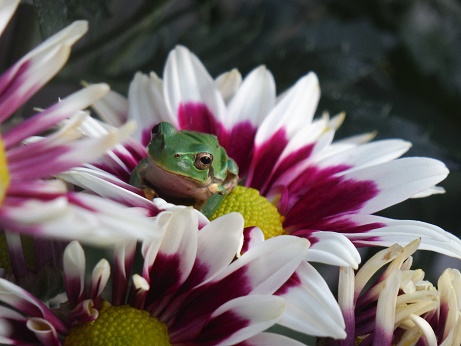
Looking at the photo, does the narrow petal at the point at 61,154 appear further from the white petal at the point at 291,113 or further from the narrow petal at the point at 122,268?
the white petal at the point at 291,113

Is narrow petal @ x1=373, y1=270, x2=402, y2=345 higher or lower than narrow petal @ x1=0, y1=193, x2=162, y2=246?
below

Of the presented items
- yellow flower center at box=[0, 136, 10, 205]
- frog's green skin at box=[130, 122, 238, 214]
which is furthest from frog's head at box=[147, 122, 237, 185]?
yellow flower center at box=[0, 136, 10, 205]

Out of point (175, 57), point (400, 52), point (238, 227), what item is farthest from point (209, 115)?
point (400, 52)

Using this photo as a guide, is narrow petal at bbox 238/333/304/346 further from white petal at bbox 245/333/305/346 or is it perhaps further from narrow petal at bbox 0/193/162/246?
narrow petal at bbox 0/193/162/246

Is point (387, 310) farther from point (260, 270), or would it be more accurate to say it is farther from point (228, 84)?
point (228, 84)

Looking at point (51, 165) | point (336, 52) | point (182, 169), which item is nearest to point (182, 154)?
point (182, 169)

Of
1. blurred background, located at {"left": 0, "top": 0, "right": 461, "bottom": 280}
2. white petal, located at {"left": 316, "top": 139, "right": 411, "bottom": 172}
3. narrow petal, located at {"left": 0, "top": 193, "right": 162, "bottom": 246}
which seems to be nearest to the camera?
narrow petal, located at {"left": 0, "top": 193, "right": 162, "bottom": 246}

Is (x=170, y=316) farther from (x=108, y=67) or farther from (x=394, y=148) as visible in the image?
(x=108, y=67)

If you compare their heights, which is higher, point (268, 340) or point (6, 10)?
point (6, 10)
